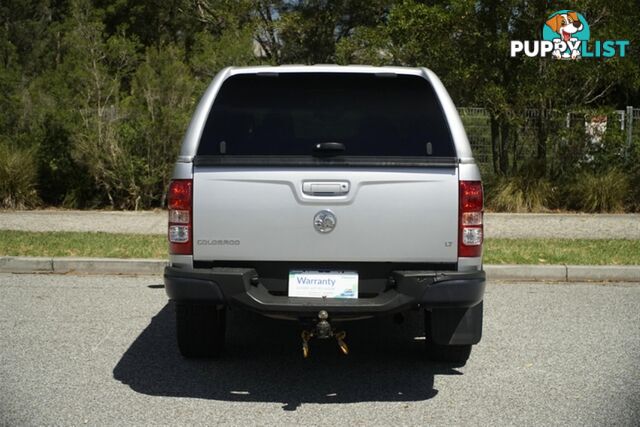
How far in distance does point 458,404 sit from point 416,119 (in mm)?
1715

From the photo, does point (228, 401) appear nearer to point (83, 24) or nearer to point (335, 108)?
point (335, 108)

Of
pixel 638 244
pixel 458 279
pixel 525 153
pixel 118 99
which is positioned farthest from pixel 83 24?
pixel 458 279

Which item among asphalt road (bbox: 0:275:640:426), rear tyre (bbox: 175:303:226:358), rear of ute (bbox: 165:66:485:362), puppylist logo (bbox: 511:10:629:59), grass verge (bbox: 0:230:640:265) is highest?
puppylist logo (bbox: 511:10:629:59)

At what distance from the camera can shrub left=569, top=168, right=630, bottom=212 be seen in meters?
15.0

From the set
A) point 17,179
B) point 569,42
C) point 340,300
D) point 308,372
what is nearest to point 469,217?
point 340,300

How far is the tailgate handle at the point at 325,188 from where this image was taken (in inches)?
202

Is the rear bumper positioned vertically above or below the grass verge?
above

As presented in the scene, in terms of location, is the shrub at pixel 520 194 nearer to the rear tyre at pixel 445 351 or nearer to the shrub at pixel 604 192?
the shrub at pixel 604 192

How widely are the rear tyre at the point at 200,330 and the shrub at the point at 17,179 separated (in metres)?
9.40

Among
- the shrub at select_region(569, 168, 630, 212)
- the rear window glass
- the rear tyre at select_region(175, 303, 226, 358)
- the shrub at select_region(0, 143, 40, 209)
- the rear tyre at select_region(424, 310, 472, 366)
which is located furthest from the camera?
the shrub at select_region(569, 168, 630, 212)

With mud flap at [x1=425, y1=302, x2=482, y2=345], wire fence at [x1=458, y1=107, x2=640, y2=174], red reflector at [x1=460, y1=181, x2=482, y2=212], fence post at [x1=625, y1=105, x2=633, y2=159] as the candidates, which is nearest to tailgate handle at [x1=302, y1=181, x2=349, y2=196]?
red reflector at [x1=460, y1=181, x2=482, y2=212]

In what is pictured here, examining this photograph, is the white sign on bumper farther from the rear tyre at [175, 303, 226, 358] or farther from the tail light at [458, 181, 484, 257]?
the rear tyre at [175, 303, 226, 358]

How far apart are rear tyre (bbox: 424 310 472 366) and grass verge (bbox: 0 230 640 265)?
3723mm

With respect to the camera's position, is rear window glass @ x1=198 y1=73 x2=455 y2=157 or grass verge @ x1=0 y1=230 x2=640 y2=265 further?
grass verge @ x1=0 y1=230 x2=640 y2=265
